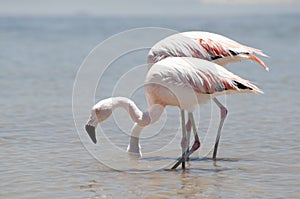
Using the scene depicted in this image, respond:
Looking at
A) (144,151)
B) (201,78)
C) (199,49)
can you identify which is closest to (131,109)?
(201,78)

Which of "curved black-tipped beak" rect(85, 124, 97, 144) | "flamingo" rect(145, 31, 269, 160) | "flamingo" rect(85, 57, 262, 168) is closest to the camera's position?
"curved black-tipped beak" rect(85, 124, 97, 144)

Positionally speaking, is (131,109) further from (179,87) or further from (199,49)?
(199,49)

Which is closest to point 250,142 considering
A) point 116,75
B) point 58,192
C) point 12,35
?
point 58,192

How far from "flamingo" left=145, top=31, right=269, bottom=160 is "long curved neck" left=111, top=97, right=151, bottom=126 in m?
0.86

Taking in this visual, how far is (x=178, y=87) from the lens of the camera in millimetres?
7816

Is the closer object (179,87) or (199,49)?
(179,87)

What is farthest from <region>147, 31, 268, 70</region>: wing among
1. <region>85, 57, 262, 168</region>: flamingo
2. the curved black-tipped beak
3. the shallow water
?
the curved black-tipped beak

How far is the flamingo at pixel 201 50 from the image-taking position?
337 inches

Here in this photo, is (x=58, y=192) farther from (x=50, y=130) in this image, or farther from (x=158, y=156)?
(x=50, y=130)

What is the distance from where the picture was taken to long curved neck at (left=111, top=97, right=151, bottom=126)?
7839mm

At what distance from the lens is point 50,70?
56.8 ft

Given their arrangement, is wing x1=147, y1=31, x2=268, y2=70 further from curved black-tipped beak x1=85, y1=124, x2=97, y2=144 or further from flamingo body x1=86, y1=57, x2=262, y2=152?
curved black-tipped beak x1=85, y1=124, x2=97, y2=144

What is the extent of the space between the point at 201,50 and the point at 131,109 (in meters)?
→ 1.42

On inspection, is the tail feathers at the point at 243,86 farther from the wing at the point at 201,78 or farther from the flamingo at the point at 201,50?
the flamingo at the point at 201,50
